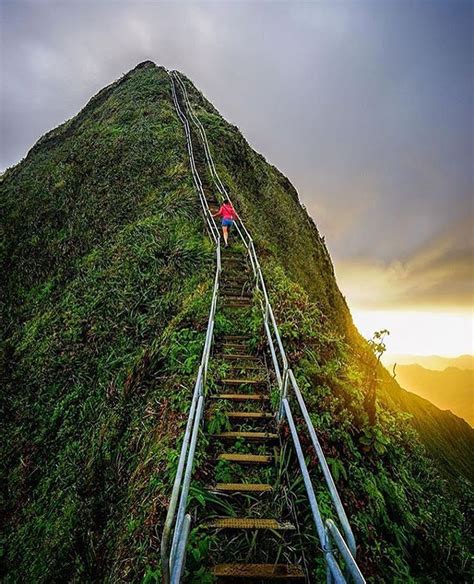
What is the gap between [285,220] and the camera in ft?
66.1

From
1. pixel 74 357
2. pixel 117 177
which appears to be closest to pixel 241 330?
pixel 74 357

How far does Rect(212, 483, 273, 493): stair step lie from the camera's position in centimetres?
376

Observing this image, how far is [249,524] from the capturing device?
3365 mm

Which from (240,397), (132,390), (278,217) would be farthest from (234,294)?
(278,217)

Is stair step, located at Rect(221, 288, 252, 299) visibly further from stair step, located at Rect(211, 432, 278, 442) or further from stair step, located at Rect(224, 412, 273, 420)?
stair step, located at Rect(211, 432, 278, 442)

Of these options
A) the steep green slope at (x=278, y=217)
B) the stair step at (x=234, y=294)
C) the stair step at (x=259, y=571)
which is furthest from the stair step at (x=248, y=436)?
the steep green slope at (x=278, y=217)

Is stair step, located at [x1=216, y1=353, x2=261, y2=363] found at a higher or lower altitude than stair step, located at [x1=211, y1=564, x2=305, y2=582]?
higher

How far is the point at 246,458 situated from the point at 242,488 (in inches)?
16.6

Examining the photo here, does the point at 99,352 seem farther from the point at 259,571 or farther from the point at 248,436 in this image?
the point at 259,571

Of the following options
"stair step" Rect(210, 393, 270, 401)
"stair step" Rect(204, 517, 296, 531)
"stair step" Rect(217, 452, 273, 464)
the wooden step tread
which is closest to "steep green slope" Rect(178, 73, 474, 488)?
the wooden step tread

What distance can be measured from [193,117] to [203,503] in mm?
24046

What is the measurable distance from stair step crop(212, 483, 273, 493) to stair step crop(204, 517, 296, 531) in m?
0.33

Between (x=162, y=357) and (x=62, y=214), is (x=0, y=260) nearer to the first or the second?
(x=62, y=214)

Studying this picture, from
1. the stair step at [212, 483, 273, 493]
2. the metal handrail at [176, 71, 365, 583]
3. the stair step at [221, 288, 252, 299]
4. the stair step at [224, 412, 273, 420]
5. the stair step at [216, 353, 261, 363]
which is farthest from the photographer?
the stair step at [221, 288, 252, 299]
